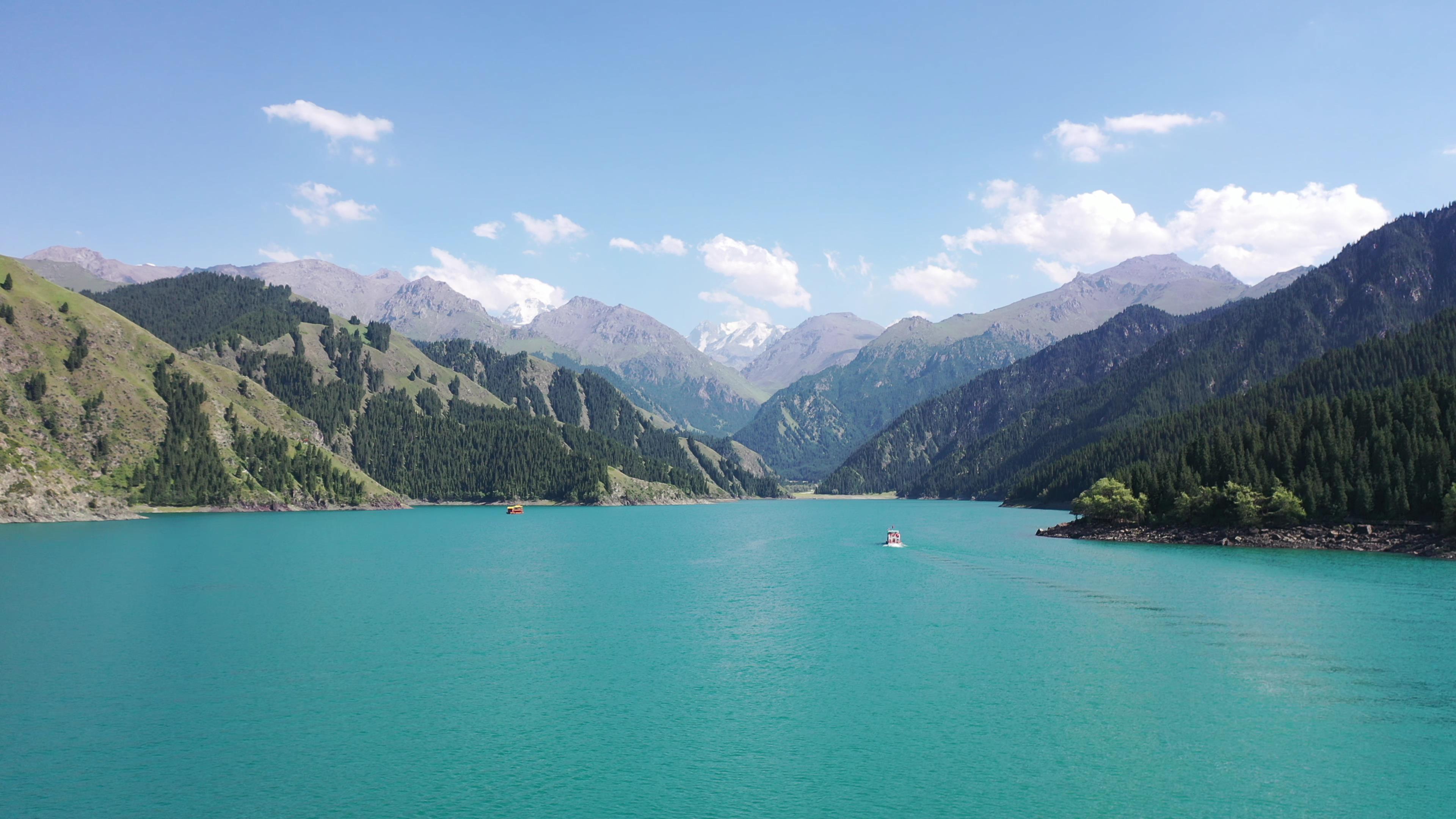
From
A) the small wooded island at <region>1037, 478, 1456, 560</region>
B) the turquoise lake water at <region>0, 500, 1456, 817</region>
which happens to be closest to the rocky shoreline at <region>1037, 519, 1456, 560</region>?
the small wooded island at <region>1037, 478, 1456, 560</region>

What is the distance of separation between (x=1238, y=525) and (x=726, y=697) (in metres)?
126

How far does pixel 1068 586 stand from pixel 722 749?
6747cm

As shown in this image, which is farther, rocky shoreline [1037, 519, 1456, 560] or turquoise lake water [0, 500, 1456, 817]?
rocky shoreline [1037, 519, 1456, 560]

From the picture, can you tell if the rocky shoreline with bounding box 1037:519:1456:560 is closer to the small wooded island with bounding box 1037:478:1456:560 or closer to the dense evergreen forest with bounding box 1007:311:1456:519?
the small wooded island with bounding box 1037:478:1456:560

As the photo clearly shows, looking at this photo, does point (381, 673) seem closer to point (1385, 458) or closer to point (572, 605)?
point (572, 605)

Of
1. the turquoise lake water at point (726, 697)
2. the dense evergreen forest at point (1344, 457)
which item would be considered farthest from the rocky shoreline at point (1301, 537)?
the turquoise lake water at point (726, 697)

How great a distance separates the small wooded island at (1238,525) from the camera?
11938 centimetres

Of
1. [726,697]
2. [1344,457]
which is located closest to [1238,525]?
[1344,457]

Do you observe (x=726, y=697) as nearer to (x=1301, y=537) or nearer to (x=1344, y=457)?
(x=1301, y=537)

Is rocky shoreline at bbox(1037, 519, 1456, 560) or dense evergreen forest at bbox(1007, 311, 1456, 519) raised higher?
dense evergreen forest at bbox(1007, 311, 1456, 519)

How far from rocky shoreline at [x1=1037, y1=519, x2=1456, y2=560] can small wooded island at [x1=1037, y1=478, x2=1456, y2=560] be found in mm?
117

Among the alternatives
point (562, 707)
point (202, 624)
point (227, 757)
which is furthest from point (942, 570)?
point (227, 757)

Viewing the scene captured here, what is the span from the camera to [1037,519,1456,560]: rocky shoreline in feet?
387

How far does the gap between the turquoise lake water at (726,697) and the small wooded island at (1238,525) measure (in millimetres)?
27346
